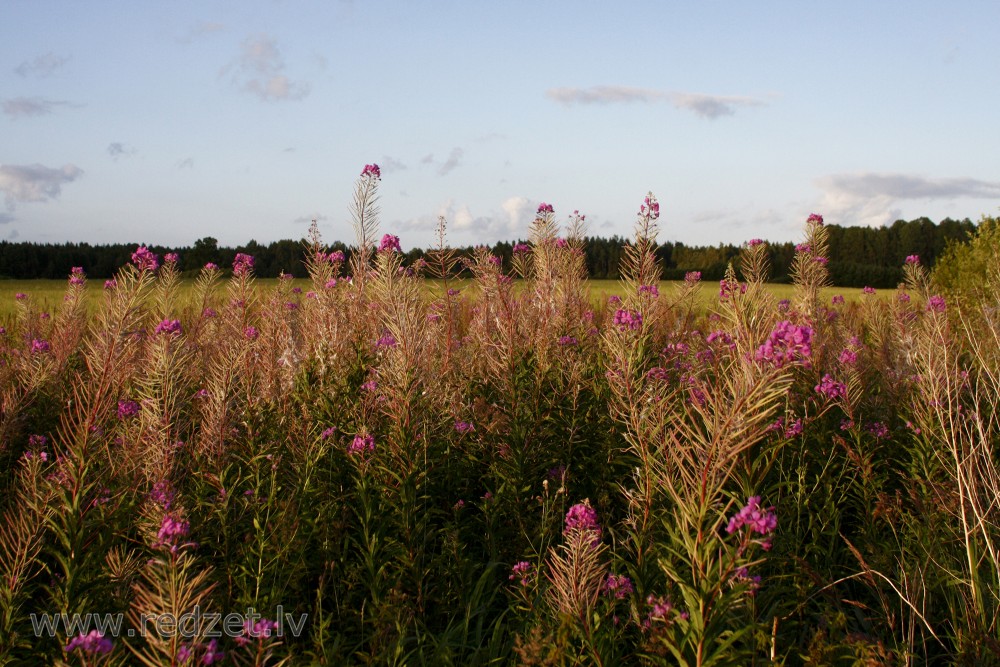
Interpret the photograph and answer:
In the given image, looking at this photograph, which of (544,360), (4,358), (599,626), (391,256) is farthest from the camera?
(4,358)

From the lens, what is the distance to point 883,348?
5965 mm

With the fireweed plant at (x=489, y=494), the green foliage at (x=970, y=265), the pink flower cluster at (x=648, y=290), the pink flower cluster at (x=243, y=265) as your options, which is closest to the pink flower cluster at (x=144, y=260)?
the fireweed plant at (x=489, y=494)

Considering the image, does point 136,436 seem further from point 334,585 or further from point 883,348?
point 883,348

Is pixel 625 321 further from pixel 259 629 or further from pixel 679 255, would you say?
pixel 679 255

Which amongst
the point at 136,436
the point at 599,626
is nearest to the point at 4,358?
the point at 136,436

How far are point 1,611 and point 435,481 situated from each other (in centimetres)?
177

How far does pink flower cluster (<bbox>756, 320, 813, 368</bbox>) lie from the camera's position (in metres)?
1.40

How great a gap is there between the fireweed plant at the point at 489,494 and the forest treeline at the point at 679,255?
11.8 metres

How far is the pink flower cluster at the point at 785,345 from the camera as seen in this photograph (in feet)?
4.58

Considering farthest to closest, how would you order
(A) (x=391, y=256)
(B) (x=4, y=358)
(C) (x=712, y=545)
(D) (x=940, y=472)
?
(B) (x=4, y=358), (D) (x=940, y=472), (A) (x=391, y=256), (C) (x=712, y=545)

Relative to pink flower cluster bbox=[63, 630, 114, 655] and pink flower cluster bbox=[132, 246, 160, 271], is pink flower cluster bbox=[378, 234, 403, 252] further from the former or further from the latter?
pink flower cluster bbox=[63, 630, 114, 655]

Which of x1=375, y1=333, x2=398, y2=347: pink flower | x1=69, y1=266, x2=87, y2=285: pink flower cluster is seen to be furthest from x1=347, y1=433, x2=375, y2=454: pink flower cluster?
x1=69, y1=266, x2=87, y2=285: pink flower cluster

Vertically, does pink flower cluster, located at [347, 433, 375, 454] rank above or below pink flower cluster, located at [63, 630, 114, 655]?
above

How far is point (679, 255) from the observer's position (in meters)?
34.8
